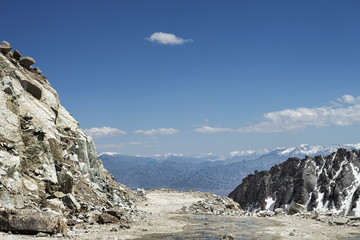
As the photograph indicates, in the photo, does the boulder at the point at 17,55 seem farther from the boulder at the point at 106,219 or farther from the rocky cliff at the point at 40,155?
the boulder at the point at 106,219

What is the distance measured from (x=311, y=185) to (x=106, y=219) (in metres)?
148

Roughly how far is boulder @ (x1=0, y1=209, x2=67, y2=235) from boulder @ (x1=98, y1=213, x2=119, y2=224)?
24.3ft

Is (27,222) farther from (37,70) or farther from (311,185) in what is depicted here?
(311,185)

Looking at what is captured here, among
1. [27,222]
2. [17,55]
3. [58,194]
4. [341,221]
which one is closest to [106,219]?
[58,194]

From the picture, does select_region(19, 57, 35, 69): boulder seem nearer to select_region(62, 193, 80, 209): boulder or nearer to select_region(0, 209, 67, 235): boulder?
select_region(62, 193, 80, 209): boulder

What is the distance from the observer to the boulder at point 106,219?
2703 cm

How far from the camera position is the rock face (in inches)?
5679

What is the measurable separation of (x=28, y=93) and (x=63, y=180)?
566 inches

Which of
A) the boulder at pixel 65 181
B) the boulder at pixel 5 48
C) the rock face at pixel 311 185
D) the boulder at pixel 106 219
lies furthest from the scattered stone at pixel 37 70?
the rock face at pixel 311 185

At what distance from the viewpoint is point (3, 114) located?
Result: 26656 mm

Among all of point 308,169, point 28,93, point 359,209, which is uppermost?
point 28,93

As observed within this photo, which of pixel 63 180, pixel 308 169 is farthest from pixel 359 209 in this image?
pixel 63 180

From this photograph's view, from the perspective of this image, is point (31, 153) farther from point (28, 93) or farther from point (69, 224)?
point (28, 93)

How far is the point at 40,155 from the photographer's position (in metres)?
28.0
